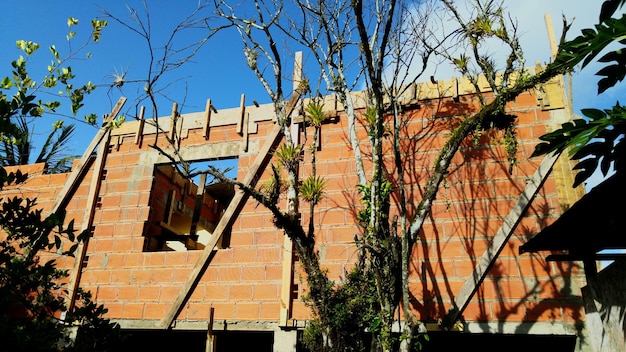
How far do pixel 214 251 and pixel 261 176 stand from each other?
1.41 m

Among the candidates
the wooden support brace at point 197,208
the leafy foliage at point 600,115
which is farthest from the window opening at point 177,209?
the leafy foliage at point 600,115

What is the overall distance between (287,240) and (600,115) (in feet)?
15.2

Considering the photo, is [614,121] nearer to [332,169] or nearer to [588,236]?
[588,236]

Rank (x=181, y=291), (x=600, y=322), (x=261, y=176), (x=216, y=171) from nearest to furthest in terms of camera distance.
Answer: (x=600, y=322) → (x=216, y=171) → (x=181, y=291) → (x=261, y=176)

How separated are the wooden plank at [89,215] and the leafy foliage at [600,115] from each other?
22.1 ft

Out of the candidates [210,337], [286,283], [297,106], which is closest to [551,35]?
[297,106]

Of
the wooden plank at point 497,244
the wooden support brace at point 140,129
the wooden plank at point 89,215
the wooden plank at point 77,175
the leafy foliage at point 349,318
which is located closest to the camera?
the leafy foliage at point 349,318

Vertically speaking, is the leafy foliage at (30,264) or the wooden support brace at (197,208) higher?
the wooden support brace at (197,208)

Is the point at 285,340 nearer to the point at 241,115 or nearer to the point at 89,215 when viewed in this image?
the point at 241,115

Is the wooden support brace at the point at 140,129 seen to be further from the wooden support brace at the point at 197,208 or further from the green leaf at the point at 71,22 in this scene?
the green leaf at the point at 71,22

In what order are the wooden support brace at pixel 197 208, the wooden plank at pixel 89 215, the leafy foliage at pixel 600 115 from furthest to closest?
the wooden support brace at pixel 197 208 → the wooden plank at pixel 89 215 → the leafy foliage at pixel 600 115

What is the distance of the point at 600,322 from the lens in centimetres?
313

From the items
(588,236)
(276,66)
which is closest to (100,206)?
(276,66)

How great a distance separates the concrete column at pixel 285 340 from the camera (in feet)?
19.4
